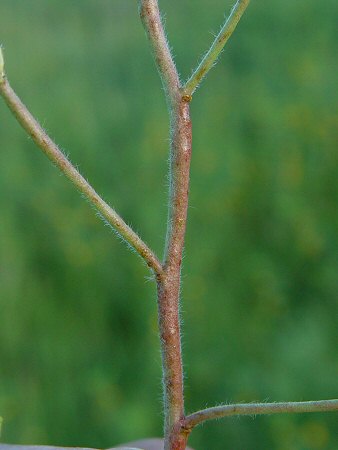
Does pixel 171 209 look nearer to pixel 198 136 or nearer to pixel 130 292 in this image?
pixel 130 292

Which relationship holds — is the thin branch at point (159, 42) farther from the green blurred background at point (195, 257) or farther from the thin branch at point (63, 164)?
the green blurred background at point (195, 257)

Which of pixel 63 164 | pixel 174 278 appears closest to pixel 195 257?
pixel 174 278

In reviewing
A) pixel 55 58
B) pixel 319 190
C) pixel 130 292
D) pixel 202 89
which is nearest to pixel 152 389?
pixel 130 292

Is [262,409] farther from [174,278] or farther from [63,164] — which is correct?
[63,164]

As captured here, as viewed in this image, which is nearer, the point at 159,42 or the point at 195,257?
the point at 159,42

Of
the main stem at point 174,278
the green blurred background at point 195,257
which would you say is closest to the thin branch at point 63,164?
the main stem at point 174,278

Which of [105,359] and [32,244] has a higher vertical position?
[32,244]
